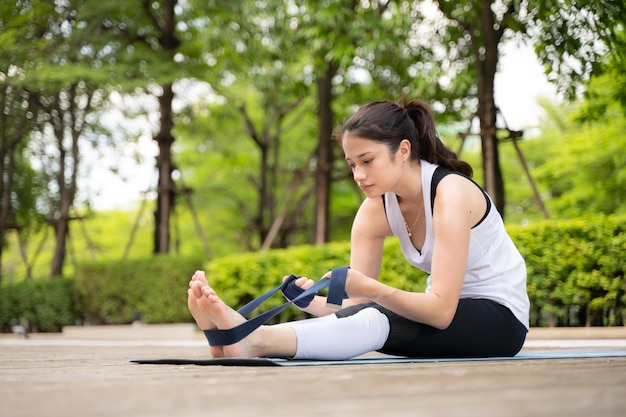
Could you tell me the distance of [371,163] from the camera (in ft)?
12.1

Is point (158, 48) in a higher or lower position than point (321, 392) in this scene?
higher

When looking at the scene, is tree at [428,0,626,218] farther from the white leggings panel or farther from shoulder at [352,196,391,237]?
the white leggings panel

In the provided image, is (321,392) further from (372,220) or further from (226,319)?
(372,220)

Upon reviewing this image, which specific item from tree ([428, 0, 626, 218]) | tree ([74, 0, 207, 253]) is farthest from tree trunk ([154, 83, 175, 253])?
tree ([428, 0, 626, 218])

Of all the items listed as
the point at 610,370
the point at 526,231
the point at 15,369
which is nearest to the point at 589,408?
the point at 610,370

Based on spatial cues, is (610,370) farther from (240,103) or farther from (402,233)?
(240,103)

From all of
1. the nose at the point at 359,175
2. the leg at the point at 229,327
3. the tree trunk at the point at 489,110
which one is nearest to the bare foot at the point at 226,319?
the leg at the point at 229,327

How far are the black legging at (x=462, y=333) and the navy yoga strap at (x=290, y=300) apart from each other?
0.27 m

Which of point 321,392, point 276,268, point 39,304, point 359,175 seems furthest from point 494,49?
point 39,304

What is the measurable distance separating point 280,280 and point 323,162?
121 inches

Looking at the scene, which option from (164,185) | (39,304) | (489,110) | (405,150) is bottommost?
(39,304)

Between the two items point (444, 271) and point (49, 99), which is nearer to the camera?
point (444, 271)

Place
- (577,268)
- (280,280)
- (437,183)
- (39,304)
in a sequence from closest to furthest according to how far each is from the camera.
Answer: (437,183) → (577,268) → (280,280) → (39,304)

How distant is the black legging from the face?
0.52 m
